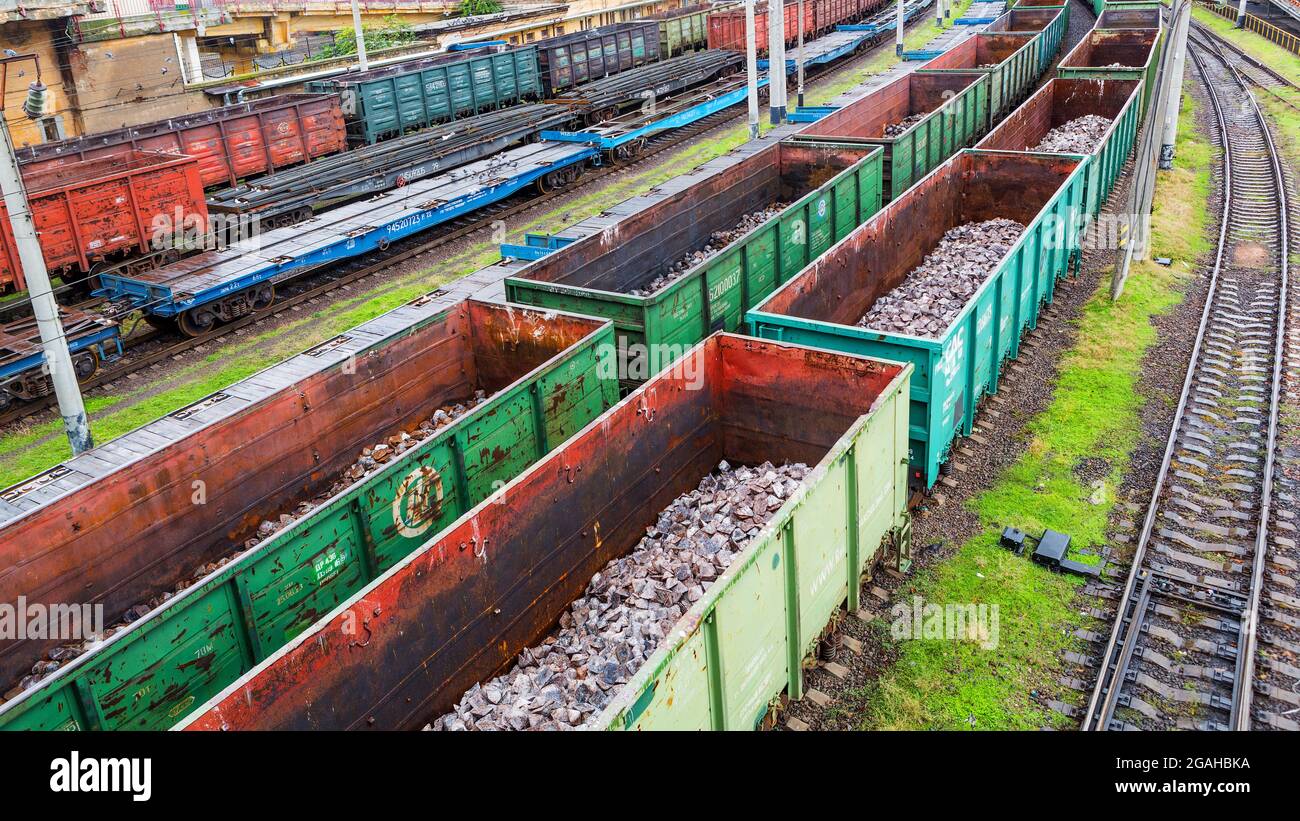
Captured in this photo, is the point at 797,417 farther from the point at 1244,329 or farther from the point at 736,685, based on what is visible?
the point at 1244,329

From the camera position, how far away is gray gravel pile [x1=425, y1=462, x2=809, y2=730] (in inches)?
285

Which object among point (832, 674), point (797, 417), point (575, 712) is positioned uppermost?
point (797, 417)

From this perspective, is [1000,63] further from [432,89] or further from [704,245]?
[432,89]

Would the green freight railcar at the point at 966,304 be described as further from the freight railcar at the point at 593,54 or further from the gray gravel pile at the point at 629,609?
the freight railcar at the point at 593,54

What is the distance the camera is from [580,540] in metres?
8.68

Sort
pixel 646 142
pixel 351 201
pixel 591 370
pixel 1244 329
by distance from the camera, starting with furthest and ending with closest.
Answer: pixel 646 142 < pixel 351 201 < pixel 1244 329 < pixel 591 370

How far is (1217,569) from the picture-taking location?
31.4 feet

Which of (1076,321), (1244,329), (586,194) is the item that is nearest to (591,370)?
(1076,321)

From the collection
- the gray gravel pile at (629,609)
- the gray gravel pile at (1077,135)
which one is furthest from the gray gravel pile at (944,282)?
the gray gravel pile at (1077,135)

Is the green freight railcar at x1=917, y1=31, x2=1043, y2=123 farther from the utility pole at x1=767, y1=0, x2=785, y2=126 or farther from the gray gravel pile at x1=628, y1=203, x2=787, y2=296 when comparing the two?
the gray gravel pile at x1=628, y1=203, x2=787, y2=296

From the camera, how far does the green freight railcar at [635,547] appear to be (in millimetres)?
6117

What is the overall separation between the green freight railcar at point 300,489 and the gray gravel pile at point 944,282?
4.46 meters

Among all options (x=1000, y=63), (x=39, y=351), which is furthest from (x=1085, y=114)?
(x=39, y=351)
